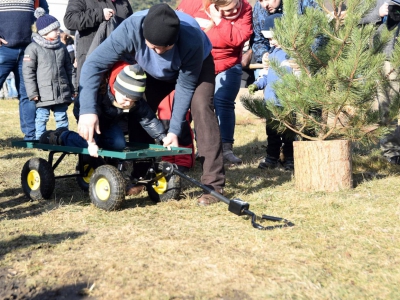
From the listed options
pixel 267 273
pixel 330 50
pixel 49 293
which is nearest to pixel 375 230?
pixel 267 273

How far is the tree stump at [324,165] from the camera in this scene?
4906 mm

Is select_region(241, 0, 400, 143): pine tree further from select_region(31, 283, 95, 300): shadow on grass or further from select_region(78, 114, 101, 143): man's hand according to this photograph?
select_region(31, 283, 95, 300): shadow on grass

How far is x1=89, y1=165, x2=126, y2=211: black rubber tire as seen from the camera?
418 cm

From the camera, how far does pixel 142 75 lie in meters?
4.17

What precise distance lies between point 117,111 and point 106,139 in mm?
280

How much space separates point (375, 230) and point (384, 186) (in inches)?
57.4

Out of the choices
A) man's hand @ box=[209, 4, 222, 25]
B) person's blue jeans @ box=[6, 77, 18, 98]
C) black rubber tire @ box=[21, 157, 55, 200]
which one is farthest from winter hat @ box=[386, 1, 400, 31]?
person's blue jeans @ box=[6, 77, 18, 98]

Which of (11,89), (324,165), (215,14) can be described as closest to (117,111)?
(215,14)

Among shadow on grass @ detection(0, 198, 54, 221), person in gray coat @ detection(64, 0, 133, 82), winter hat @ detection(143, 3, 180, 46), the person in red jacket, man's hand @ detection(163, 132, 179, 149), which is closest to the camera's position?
winter hat @ detection(143, 3, 180, 46)

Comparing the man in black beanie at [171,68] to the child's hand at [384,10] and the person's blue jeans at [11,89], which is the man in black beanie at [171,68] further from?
the person's blue jeans at [11,89]

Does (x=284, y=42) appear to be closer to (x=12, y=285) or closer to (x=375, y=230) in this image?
(x=375, y=230)

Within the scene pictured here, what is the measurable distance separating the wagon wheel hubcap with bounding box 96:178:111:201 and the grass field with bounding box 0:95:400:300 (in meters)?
0.12

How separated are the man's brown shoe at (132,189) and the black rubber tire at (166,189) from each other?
29 centimetres

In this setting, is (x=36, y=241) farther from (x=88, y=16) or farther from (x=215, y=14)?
(x=88, y=16)
